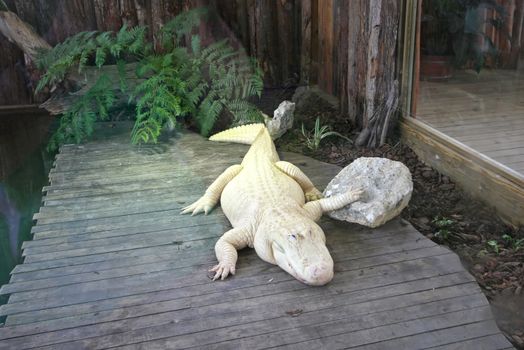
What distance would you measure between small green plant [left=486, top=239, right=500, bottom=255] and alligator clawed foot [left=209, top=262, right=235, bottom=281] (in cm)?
181

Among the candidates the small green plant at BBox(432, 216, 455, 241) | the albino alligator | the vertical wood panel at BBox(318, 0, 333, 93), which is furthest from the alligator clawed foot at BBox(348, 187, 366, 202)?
the vertical wood panel at BBox(318, 0, 333, 93)

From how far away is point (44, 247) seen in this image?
3.55 m

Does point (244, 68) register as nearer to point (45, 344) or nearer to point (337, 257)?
point (337, 257)

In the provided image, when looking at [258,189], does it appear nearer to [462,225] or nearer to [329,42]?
[462,225]

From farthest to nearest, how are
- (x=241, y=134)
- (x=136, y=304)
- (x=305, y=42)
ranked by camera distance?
1. (x=305, y=42)
2. (x=241, y=134)
3. (x=136, y=304)

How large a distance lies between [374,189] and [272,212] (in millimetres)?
828

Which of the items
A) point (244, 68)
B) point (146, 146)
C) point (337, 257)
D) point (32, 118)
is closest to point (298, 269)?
point (337, 257)

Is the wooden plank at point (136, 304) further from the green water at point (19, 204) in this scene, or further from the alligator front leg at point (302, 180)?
the alligator front leg at point (302, 180)

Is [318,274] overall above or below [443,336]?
above

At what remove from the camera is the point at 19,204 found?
15.5 ft

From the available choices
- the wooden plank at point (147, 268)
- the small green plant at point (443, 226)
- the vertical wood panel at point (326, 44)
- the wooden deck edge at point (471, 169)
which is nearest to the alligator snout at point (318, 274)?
the wooden plank at point (147, 268)

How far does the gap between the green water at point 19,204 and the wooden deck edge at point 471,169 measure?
348 cm

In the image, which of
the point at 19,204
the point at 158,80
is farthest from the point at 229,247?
the point at 158,80

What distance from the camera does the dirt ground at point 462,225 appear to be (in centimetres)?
310
